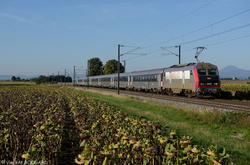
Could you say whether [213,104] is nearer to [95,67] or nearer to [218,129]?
[218,129]

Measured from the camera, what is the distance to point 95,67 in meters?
125

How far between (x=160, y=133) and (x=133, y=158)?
3.43 ft

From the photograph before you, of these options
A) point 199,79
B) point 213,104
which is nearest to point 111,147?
point 213,104

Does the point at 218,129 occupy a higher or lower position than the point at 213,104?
lower

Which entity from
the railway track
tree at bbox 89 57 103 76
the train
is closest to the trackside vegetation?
the railway track

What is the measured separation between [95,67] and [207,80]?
10161cm

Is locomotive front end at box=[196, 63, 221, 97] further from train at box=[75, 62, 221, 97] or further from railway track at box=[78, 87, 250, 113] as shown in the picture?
railway track at box=[78, 87, 250, 113]

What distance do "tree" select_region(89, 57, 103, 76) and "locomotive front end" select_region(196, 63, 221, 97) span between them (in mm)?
98349

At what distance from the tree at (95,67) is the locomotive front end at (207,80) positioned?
98.3 meters

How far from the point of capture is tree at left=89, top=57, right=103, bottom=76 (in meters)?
124

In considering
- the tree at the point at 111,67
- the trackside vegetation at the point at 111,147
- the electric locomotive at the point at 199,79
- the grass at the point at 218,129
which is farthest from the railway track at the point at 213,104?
the tree at the point at 111,67

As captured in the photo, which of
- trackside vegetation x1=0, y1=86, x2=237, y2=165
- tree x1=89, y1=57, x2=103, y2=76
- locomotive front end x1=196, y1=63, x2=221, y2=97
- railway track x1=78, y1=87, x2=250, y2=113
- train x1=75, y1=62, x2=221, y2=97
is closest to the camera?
trackside vegetation x1=0, y1=86, x2=237, y2=165

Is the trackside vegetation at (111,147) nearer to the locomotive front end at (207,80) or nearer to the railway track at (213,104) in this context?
the railway track at (213,104)

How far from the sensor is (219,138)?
968 cm
